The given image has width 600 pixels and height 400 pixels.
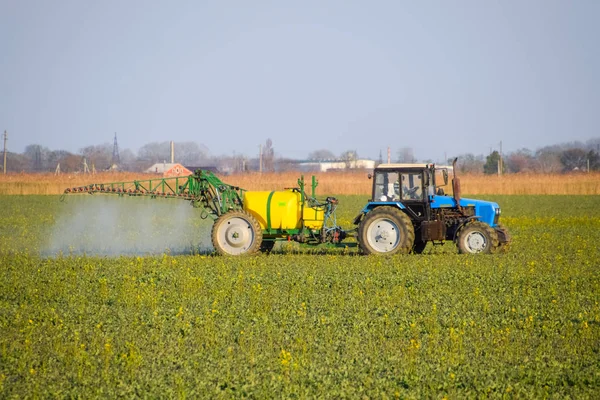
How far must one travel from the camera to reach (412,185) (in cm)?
1944

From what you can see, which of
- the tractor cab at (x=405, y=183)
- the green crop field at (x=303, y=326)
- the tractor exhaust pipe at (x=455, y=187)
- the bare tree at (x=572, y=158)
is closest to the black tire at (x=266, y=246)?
the green crop field at (x=303, y=326)

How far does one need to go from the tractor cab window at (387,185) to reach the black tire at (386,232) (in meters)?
0.42

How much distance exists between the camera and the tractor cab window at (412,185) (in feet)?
63.5

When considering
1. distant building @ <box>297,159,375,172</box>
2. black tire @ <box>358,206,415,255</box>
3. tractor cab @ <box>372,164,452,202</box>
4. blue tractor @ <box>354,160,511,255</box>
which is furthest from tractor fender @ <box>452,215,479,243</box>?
distant building @ <box>297,159,375,172</box>

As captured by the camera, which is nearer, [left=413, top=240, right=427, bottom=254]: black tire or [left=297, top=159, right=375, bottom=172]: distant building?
[left=413, top=240, right=427, bottom=254]: black tire

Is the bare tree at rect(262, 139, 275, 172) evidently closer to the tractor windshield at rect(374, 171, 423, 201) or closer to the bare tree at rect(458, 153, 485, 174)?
the bare tree at rect(458, 153, 485, 174)

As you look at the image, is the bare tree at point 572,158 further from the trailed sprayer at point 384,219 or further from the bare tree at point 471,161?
the trailed sprayer at point 384,219

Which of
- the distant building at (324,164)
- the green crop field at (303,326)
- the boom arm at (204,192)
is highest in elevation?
the distant building at (324,164)

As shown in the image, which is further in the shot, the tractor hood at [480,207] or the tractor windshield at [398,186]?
the tractor hood at [480,207]

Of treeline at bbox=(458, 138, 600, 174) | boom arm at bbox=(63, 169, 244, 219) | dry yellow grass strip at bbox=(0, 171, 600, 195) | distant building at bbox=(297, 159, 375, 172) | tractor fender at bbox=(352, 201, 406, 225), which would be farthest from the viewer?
distant building at bbox=(297, 159, 375, 172)

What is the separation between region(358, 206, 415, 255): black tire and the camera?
18906mm

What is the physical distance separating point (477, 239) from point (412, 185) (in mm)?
1977

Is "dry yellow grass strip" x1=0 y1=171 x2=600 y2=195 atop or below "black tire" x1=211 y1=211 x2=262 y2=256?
atop

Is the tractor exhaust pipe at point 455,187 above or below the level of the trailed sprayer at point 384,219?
above
